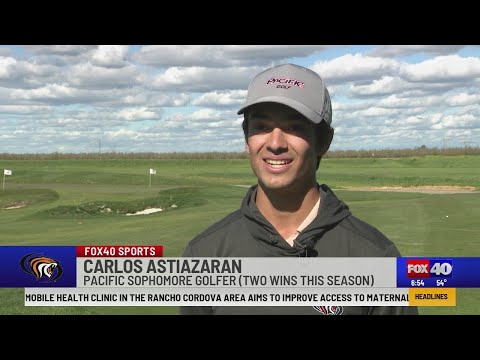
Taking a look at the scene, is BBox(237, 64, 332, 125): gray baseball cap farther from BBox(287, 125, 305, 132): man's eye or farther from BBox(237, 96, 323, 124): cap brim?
BBox(287, 125, 305, 132): man's eye

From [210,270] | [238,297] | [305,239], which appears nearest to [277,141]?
[305,239]

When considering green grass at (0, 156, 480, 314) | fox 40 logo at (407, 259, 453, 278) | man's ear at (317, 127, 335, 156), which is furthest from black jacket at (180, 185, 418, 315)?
green grass at (0, 156, 480, 314)

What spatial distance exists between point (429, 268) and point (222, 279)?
1891 millimetres

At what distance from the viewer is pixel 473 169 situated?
168 feet

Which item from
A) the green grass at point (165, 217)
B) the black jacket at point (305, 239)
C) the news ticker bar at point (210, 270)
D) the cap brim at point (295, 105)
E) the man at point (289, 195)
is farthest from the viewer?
the green grass at point (165, 217)

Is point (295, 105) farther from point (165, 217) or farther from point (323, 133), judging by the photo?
point (165, 217)

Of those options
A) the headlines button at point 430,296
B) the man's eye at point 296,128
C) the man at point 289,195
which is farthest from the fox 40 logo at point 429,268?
the man's eye at point 296,128

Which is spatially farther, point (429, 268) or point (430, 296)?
point (429, 268)

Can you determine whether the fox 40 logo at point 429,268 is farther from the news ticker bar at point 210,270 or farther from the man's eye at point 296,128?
the man's eye at point 296,128

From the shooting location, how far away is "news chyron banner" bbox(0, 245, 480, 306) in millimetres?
4234

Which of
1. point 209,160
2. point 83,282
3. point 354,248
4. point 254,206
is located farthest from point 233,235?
point 209,160

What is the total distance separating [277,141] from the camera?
12.5 feet

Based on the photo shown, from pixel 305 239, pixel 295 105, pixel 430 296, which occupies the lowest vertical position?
pixel 430 296

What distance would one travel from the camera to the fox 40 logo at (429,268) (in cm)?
492
